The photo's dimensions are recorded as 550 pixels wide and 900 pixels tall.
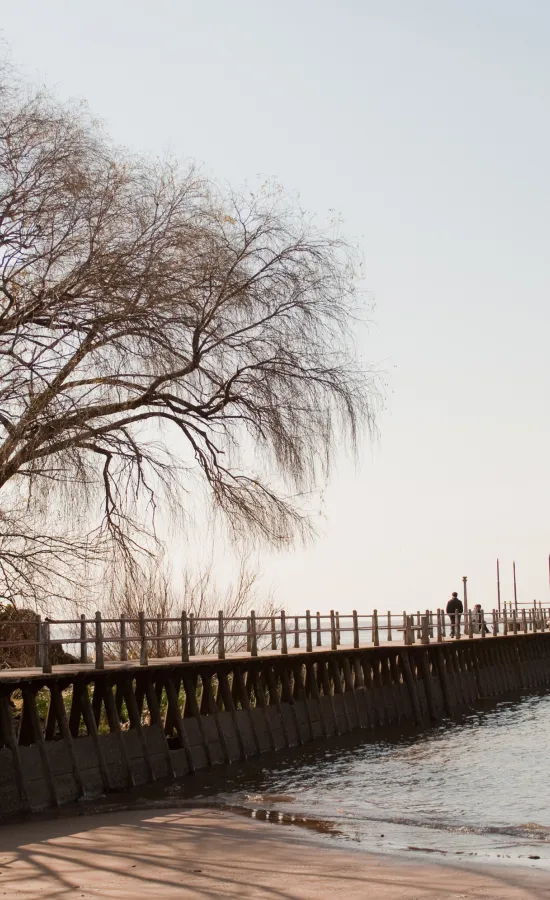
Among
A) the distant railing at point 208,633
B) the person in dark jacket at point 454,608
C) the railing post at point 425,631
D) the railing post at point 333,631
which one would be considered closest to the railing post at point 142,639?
the distant railing at point 208,633

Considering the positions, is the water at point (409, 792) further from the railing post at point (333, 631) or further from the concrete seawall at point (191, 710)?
the railing post at point (333, 631)

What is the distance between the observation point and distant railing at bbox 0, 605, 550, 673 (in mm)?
20703

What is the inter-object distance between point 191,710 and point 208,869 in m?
10.6

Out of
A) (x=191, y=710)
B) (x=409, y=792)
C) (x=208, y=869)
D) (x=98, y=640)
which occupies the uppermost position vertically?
(x=98, y=640)

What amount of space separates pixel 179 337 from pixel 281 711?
10753 mm

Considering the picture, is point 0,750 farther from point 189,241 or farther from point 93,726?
point 189,241

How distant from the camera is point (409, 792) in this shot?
23391 mm

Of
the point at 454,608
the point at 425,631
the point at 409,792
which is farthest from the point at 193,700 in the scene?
the point at 454,608

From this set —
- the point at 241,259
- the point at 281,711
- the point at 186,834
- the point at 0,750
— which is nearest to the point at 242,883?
the point at 186,834

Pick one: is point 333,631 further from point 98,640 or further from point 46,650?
point 46,650

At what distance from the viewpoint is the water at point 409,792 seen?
17.8 meters

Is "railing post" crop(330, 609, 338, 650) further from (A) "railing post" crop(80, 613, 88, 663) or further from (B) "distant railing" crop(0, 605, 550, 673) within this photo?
(A) "railing post" crop(80, 613, 88, 663)

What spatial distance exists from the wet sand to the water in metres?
1.21

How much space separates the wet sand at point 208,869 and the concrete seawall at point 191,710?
1.99 metres
